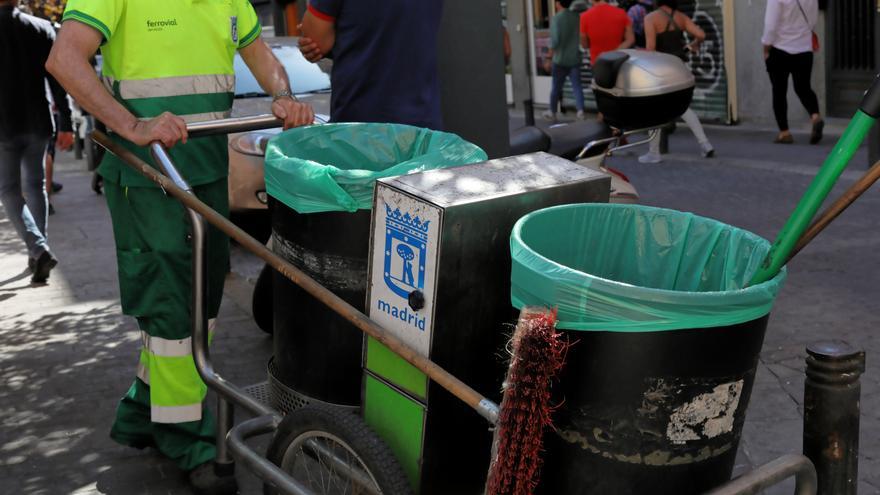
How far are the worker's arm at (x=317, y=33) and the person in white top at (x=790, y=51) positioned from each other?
27.2ft

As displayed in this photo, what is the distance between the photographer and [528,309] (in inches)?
91.9

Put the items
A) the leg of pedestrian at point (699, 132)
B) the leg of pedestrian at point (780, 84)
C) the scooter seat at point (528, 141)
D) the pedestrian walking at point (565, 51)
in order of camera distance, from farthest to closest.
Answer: the pedestrian walking at point (565, 51), the leg of pedestrian at point (780, 84), the leg of pedestrian at point (699, 132), the scooter seat at point (528, 141)

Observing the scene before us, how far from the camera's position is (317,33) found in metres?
Answer: 4.29

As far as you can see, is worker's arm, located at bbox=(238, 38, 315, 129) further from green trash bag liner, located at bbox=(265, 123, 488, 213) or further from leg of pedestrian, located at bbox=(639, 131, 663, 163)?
leg of pedestrian, located at bbox=(639, 131, 663, 163)

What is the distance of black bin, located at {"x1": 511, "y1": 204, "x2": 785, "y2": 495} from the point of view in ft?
7.70

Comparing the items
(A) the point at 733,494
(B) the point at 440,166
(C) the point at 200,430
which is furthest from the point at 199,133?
(A) the point at 733,494

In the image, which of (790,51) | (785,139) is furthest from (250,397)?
(785,139)

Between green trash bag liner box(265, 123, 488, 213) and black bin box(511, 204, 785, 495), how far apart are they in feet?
1.99

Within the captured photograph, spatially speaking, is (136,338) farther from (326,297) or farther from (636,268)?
(636,268)

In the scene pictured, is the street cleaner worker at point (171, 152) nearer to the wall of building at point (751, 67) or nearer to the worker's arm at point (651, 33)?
the worker's arm at point (651, 33)

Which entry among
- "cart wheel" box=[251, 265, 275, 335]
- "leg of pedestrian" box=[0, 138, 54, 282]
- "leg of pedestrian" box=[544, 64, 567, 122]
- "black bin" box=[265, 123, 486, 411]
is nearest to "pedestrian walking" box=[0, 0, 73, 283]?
"leg of pedestrian" box=[0, 138, 54, 282]

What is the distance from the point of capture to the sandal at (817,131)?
11594 millimetres

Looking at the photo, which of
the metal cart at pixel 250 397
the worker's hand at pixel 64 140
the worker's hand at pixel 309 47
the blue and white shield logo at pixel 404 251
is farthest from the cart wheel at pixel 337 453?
the worker's hand at pixel 64 140

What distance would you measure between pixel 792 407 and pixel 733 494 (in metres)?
2.42
